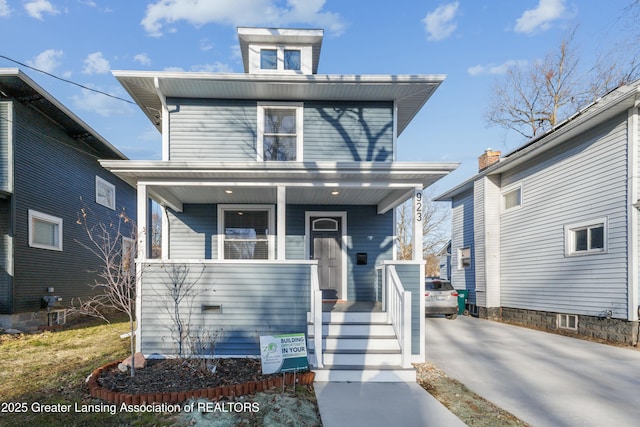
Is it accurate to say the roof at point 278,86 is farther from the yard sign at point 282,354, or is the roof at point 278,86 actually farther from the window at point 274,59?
the yard sign at point 282,354

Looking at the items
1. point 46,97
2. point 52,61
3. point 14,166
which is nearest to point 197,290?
point 14,166

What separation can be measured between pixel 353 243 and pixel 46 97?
8.20 metres

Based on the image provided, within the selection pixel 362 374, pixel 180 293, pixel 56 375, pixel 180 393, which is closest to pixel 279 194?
pixel 180 293

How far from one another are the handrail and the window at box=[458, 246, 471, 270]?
29.5 ft

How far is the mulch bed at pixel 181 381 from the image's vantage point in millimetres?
4434

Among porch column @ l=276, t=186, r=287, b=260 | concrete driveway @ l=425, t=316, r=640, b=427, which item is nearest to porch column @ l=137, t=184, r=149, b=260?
porch column @ l=276, t=186, r=287, b=260

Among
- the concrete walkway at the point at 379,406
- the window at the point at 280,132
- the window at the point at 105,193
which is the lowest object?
the concrete walkway at the point at 379,406

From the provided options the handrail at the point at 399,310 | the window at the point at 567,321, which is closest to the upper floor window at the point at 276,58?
the handrail at the point at 399,310

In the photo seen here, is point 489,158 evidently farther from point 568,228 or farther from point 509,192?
point 568,228

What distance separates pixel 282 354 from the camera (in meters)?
4.96

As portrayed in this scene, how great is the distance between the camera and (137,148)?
2047 inches

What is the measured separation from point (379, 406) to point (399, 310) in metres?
Answer: 1.82

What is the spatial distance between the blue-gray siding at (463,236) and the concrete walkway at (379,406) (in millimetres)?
9483

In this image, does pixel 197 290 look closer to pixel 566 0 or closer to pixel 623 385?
pixel 623 385
